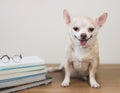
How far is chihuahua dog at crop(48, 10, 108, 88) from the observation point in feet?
2.84

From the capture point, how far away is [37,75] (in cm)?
88

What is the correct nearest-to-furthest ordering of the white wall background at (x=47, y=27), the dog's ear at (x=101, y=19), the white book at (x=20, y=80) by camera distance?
the white book at (x=20, y=80)
the dog's ear at (x=101, y=19)
the white wall background at (x=47, y=27)

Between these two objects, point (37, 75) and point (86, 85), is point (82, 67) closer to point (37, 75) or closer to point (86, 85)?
point (86, 85)

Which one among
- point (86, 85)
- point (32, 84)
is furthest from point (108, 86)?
point (32, 84)

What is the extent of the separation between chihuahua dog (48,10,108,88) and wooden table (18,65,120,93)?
3 centimetres

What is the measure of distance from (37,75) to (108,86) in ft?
0.92

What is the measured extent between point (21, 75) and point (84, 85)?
25cm

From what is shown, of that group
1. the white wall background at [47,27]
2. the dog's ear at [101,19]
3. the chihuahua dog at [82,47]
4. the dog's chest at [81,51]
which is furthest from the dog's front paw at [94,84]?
the white wall background at [47,27]

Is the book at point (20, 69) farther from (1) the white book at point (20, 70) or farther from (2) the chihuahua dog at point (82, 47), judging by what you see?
(2) the chihuahua dog at point (82, 47)

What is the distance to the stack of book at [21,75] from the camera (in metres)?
0.81

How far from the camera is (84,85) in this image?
909 mm

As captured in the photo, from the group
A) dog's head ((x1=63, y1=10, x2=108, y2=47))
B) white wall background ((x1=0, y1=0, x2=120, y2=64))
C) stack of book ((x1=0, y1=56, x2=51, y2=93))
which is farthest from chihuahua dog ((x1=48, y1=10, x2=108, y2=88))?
white wall background ((x1=0, y1=0, x2=120, y2=64))

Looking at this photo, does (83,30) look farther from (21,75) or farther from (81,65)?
(21,75)

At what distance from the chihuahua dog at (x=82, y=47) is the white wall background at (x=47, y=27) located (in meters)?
0.29
